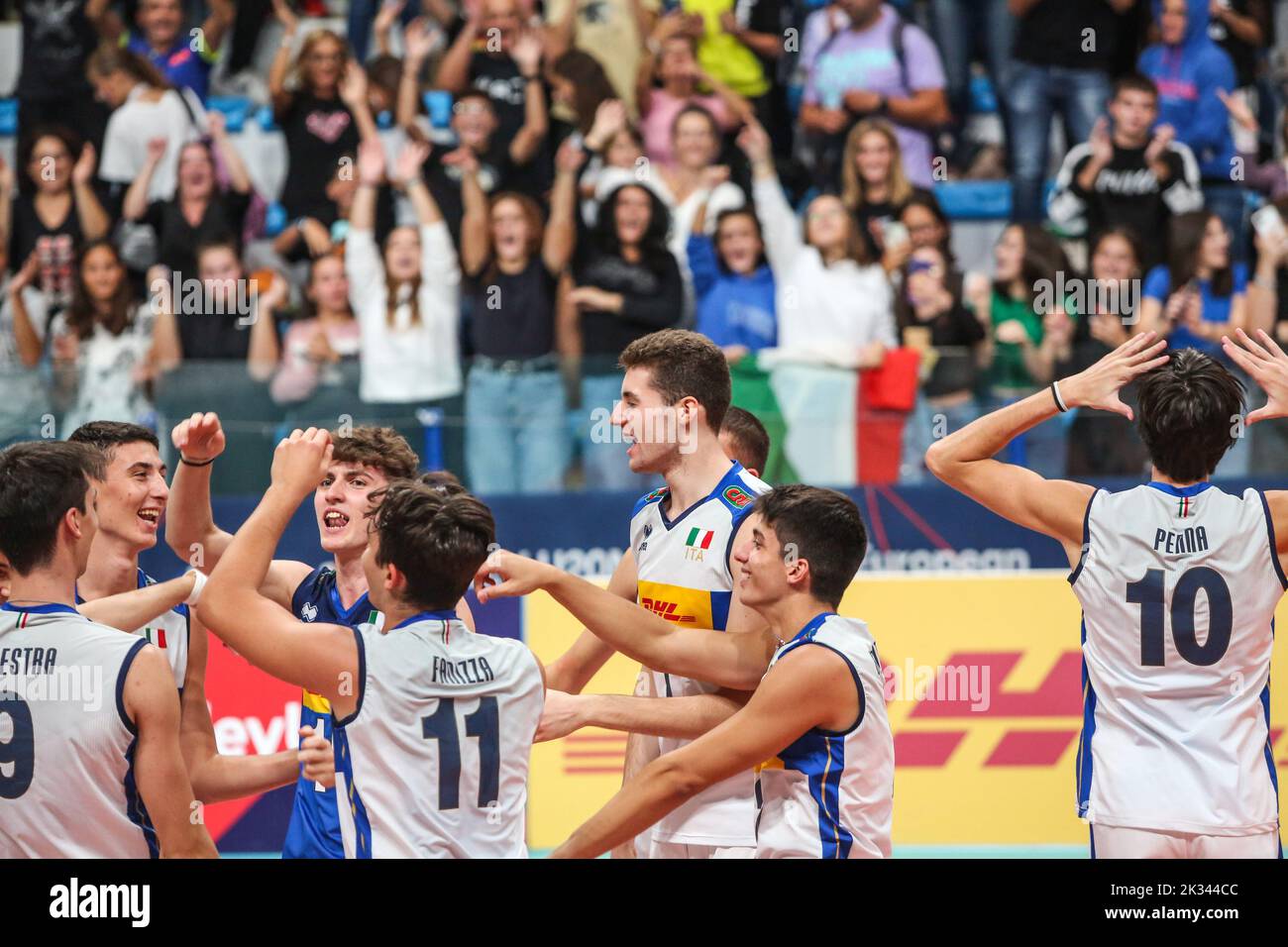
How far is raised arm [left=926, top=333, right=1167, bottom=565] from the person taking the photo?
5.36 meters

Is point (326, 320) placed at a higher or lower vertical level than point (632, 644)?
higher

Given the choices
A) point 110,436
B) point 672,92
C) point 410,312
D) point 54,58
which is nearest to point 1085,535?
point 110,436

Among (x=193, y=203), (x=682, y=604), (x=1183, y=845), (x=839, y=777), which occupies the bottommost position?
(x=1183, y=845)

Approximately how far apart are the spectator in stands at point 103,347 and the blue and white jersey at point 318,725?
3947 millimetres

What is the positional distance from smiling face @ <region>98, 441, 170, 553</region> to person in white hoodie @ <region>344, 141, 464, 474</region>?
3866 millimetres

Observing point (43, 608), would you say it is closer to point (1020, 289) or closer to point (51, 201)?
point (1020, 289)

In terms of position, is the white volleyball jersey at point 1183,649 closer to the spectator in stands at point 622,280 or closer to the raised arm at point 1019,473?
the raised arm at point 1019,473

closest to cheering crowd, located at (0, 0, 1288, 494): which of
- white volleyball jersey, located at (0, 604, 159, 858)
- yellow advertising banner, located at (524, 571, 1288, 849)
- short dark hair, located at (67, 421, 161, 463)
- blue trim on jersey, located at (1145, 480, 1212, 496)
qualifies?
yellow advertising banner, located at (524, 571, 1288, 849)

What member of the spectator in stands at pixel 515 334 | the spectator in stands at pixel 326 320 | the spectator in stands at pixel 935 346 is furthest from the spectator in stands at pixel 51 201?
the spectator in stands at pixel 935 346

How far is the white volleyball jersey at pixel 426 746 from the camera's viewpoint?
176 inches

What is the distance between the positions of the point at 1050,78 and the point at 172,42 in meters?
7.18

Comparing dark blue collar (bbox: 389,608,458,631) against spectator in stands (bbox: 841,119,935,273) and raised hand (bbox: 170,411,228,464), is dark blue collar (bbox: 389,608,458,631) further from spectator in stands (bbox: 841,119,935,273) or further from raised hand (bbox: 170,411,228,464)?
spectator in stands (bbox: 841,119,935,273)

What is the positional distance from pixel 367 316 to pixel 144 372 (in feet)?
5.52

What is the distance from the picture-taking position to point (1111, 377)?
5.27 meters
